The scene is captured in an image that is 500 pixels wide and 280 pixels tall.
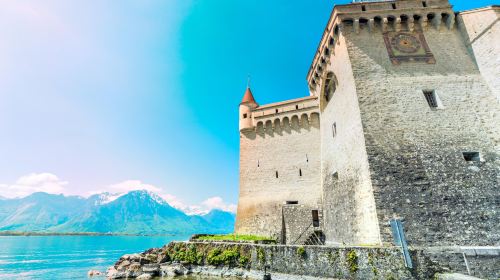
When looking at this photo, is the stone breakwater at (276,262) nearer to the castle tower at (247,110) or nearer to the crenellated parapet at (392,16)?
the castle tower at (247,110)

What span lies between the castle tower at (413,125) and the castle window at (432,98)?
0.15ft

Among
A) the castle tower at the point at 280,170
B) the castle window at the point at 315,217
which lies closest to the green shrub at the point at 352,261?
the castle tower at the point at 280,170

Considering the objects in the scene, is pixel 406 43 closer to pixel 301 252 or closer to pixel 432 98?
pixel 432 98

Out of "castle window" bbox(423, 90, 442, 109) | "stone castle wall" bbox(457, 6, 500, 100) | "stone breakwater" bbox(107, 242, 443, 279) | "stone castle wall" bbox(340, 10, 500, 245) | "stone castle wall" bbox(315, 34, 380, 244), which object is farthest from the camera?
"castle window" bbox(423, 90, 442, 109)

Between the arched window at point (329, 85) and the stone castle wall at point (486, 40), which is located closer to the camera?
the stone castle wall at point (486, 40)

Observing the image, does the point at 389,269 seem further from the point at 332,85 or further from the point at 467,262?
the point at 332,85

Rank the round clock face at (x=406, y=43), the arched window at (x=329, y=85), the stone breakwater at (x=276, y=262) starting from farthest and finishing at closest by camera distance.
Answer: the arched window at (x=329, y=85), the round clock face at (x=406, y=43), the stone breakwater at (x=276, y=262)

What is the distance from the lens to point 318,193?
17281 millimetres

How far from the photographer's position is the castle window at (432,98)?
36.9 feet

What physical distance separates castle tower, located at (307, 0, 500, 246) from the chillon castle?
0.04m

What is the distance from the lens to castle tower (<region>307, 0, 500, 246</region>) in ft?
29.9

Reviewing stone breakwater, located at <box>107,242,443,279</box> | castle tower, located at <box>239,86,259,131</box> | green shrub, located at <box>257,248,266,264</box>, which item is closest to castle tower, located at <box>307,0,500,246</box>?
stone breakwater, located at <box>107,242,443,279</box>

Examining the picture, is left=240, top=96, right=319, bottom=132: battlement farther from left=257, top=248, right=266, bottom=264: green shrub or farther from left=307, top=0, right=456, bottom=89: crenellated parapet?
left=257, top=248, right=266, bottom=264: green shrub

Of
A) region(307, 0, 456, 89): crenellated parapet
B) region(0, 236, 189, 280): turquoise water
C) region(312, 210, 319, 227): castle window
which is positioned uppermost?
region(307, 0, 456, 89): crenellated parapet
